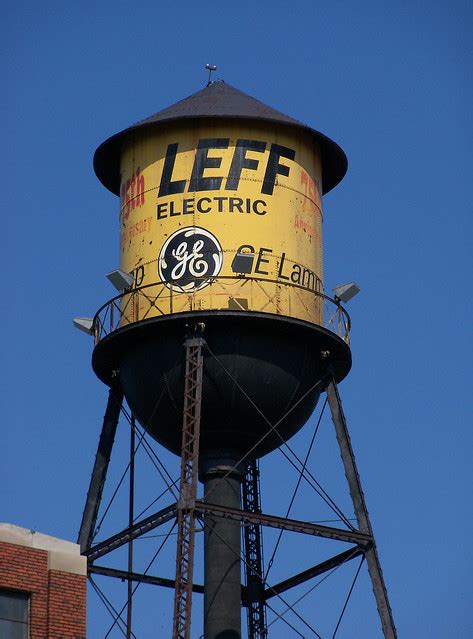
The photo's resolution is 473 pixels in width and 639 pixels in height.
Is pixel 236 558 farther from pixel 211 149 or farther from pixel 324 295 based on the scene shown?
pixel 211 149

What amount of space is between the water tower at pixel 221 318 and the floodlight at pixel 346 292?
1.5 inches

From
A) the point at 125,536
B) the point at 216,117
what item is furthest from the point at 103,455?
the point at 216,117

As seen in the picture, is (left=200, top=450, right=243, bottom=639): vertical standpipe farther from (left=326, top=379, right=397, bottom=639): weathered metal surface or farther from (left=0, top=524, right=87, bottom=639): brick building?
(left=0, top=524, right=87, bottom=639): brick building

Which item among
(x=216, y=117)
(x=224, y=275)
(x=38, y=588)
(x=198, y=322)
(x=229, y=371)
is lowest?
(x=38, y=588)

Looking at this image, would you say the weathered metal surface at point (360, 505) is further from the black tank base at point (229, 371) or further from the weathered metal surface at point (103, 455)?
the weathered metal surface at point (103, 455)

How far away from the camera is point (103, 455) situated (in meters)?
37.7

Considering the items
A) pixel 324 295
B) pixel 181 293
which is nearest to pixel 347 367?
pixel 324 295

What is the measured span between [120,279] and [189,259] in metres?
1.39

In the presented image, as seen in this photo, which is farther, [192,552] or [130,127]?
[130,127]

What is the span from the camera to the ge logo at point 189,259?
3575 centimetres

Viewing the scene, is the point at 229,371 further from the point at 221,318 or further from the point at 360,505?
the point at 360,505

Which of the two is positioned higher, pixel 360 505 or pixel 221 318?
pixel 221 318

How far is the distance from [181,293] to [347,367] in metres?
3.79

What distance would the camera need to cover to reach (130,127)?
37.6 meters
